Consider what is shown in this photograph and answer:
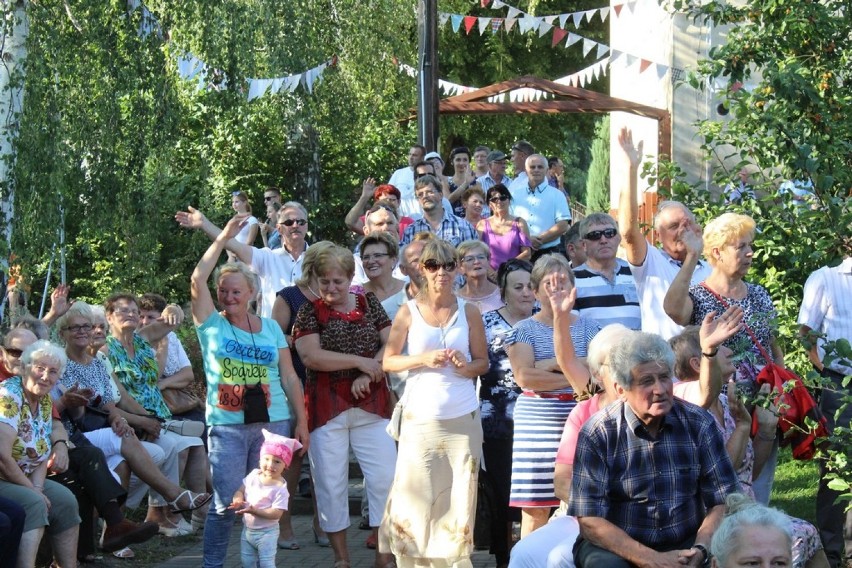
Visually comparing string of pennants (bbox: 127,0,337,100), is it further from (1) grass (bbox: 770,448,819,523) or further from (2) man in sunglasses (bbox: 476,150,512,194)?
(1) grass (bbox: 770,448,819,523)

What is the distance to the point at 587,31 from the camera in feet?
113

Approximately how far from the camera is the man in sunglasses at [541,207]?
13742 mm

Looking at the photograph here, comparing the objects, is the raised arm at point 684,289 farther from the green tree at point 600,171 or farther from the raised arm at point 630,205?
the green tree at point 600,171

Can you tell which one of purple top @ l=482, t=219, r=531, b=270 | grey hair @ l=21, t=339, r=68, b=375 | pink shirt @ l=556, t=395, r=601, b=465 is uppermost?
purple top @ l=482, t=219, r=531, b=270

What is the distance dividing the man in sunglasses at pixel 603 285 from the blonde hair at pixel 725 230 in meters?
0.97

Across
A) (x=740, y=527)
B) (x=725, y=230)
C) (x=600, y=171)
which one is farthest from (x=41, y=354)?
(x=600, y=171)

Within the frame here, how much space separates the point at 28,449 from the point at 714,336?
4.14 meters

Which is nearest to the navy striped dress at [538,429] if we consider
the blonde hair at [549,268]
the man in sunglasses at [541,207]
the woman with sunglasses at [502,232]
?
the blonde hair at [549,268]

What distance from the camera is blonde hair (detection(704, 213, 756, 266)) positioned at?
22.2ft

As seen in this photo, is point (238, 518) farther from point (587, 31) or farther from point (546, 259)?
point (587, 31)

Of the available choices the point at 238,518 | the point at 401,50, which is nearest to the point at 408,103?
the point at 401,50

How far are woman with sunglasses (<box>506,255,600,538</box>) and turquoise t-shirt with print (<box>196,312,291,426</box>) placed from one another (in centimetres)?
155

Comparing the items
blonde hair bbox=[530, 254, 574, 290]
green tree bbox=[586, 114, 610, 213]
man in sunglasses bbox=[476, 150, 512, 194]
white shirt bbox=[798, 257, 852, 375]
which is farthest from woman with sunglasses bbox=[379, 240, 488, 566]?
green tree bbox=[586, 114, 610, 213]

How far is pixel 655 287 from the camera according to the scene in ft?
24.9
